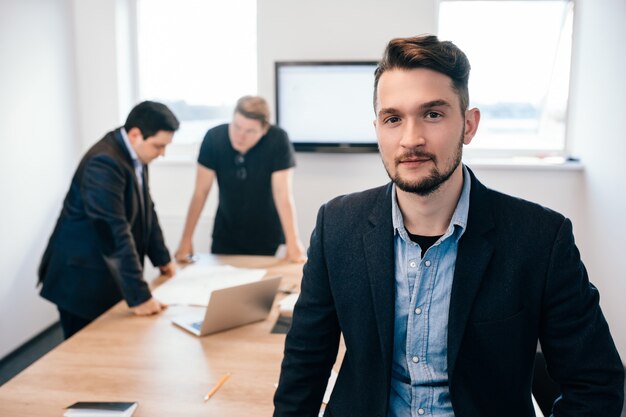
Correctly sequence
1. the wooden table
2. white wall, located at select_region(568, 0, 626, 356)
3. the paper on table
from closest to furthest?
1. the wooden table
2. the paper on table
3. white wall, located at select_region(568, 0, 626, 356)

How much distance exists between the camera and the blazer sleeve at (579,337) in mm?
1155

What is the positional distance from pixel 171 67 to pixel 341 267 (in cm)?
381

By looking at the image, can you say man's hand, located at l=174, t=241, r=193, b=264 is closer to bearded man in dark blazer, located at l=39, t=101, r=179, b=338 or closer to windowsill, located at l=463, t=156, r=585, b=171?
bearded man in dark blazer, located at l=39, t=101, r=179, b=338

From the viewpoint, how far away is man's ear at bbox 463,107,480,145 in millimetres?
1251

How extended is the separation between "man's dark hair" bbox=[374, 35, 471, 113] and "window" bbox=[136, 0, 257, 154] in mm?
3487

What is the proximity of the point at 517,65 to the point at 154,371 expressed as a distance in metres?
3.64

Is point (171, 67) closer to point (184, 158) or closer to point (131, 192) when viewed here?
point (184, 158)

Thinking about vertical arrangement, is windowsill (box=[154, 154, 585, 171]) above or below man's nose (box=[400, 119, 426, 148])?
below

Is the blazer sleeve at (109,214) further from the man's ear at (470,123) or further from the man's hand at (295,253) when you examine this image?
the man's ear at (470,123)

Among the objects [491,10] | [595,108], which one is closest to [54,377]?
[595,108]

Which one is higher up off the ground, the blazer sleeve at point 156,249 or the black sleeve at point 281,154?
the black sleeve at point 281,154

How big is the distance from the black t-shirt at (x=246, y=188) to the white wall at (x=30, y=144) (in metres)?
1.27

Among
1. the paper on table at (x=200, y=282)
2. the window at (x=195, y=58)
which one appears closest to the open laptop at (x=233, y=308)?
the paper on table at (x=200, y=282)

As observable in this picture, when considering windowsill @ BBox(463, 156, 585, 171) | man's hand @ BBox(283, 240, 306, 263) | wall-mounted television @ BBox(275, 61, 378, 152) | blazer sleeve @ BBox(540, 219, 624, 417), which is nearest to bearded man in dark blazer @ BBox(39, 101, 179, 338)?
man's hand @ BBox(283, 240, 306, 263)
